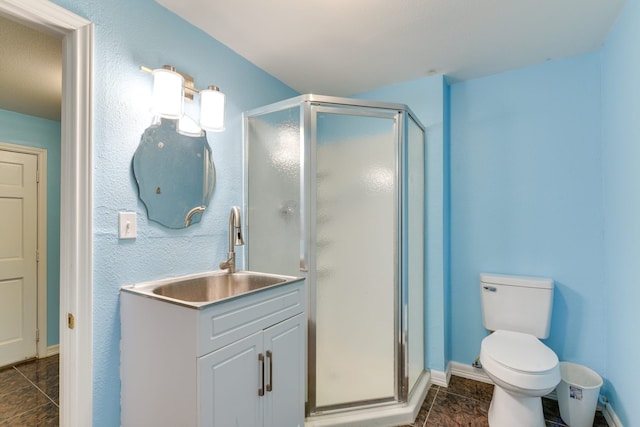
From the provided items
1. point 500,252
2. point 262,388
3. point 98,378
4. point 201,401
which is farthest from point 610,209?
point 98,378

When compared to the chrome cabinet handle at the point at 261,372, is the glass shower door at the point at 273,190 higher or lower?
higher

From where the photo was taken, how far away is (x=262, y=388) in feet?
4.32

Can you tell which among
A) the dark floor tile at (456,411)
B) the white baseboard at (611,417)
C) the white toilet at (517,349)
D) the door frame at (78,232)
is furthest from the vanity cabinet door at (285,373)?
the white baseboard at (611,417)

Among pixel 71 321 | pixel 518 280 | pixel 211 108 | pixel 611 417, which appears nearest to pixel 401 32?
pixel 211 108

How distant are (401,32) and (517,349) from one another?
1.98 m

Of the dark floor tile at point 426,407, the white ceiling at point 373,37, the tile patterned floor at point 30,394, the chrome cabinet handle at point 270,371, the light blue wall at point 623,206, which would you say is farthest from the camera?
the tile patterned floor at point 30,394

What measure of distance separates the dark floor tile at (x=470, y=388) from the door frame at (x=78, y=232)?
2173mm

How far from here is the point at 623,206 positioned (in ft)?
5.27

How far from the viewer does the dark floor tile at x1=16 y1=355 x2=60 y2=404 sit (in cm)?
227

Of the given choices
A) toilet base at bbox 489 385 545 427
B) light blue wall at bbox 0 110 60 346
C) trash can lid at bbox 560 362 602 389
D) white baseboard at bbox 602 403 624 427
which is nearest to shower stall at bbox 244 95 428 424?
toilet base at bbox 489 385 545 427

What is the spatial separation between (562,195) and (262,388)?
223 centimetres

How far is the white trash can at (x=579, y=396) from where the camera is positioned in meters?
1.69

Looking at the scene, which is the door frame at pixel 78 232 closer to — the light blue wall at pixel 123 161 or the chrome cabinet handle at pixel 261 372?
the light blue wall at pixel 123 161

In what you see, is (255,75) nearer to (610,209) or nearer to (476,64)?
(476,64)
